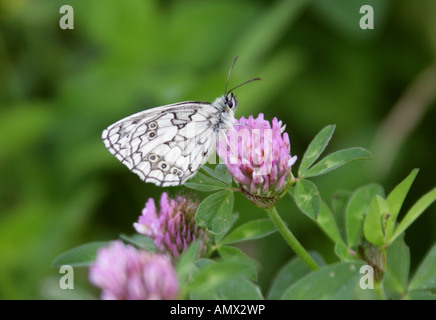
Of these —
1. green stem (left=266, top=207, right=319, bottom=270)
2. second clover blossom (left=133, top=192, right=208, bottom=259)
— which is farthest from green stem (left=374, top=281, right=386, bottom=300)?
second clover blossom (left=133, top=192, right=208, bottom=259)

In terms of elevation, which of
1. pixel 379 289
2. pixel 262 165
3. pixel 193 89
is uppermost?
pixel 193 89

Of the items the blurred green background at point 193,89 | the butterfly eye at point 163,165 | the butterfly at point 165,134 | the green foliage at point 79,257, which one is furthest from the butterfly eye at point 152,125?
the blurred green background at point 193,89

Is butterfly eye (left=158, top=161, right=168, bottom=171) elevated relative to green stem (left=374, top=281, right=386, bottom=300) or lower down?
elevated

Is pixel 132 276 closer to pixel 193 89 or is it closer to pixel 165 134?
pixel 165 134

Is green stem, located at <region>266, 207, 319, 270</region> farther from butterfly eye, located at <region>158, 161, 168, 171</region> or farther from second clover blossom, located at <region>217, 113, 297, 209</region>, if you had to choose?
butterfly eye, located at <region>158, 161, 168, 171</region>

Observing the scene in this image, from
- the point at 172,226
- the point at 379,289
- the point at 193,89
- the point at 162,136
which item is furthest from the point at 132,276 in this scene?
the point at 193,89
